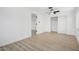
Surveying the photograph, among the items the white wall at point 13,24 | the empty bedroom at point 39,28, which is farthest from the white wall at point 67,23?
the white wall at point 13,24

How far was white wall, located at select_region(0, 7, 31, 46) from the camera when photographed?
1795mm

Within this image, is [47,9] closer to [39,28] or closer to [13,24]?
[39,28]

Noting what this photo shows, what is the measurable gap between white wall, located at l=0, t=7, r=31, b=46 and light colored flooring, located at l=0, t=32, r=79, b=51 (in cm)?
11

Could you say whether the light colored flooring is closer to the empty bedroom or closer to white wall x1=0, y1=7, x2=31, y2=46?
the empty bedroom

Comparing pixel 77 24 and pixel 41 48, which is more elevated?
pixel 77 24

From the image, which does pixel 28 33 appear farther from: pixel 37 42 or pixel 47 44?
pixel 47 44

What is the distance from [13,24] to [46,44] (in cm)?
75

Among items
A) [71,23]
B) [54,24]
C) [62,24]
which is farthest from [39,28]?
[71,23]

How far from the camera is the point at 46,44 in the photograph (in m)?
1.85

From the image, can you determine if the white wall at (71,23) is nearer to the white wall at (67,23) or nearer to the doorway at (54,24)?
the white wall at (67,23)

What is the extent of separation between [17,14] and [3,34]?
47cm

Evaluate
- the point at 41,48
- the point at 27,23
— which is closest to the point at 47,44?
the point at 41,48

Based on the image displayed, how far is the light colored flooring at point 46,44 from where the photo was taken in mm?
1805

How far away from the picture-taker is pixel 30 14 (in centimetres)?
192
